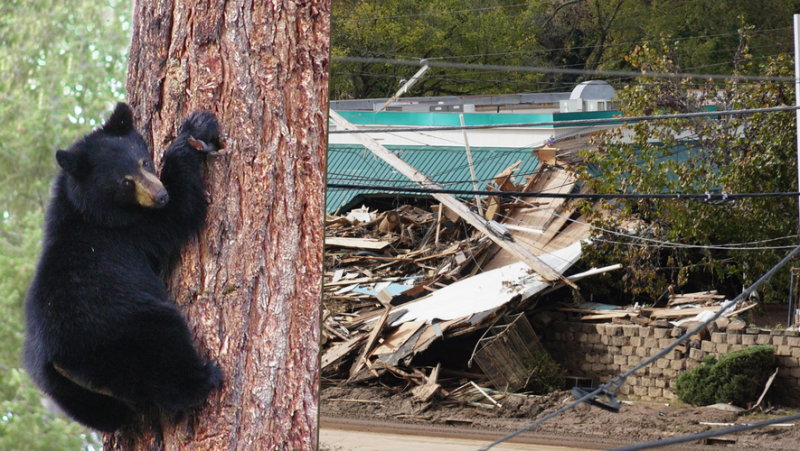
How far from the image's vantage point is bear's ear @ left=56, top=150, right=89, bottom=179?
1322 millimetres

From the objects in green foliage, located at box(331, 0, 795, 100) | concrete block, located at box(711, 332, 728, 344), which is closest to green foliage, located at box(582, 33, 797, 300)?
concrete block, located at box(711, 332, 728, 344)

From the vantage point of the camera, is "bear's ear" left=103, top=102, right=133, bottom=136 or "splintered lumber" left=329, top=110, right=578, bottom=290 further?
"splintered lumber" left=329, top=110, right=578, bottom=290

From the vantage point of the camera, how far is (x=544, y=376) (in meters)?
12.2

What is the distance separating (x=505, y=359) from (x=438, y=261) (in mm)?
3453

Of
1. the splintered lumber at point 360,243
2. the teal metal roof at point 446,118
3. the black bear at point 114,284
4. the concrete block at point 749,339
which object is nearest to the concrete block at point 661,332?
the concrete block at point 749,339

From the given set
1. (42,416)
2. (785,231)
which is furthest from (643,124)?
(42,416)

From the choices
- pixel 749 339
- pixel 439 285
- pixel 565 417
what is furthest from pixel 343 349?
pixel 749 339

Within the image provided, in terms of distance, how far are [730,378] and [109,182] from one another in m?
11.3

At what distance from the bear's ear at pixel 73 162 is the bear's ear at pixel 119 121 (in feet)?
0.30

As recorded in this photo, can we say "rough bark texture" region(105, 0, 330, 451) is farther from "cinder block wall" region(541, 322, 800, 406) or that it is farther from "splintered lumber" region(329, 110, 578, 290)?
"cinder block wall" region(541, 322, 800, 406)

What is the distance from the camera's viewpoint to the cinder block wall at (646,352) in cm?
1115

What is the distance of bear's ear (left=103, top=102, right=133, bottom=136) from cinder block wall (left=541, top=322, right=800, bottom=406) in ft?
37.1

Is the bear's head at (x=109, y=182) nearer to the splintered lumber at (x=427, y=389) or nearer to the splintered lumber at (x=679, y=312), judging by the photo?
the splintered lumber at (x=427, y=389)

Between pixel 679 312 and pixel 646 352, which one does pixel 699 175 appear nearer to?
pixel 679 312
